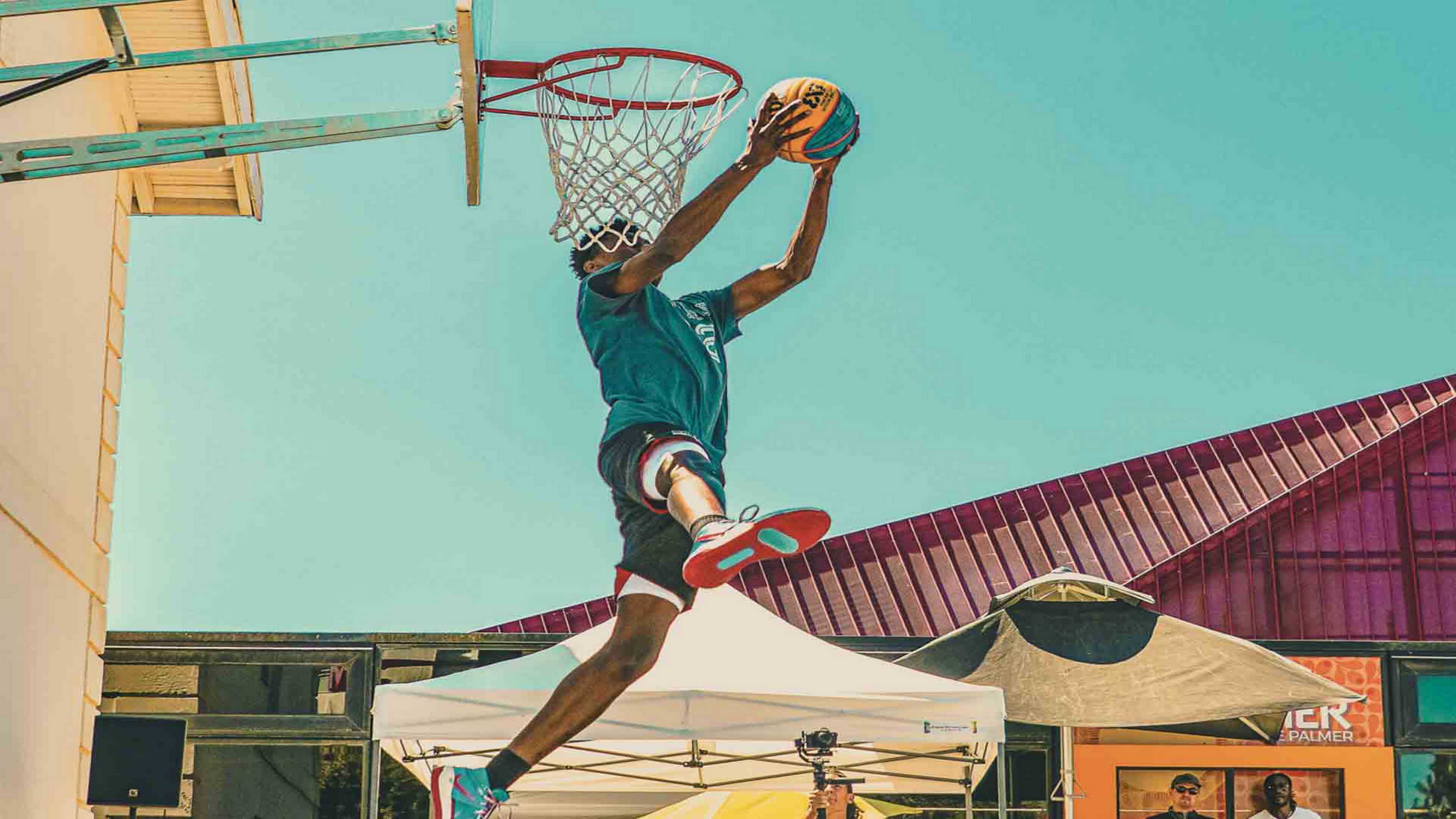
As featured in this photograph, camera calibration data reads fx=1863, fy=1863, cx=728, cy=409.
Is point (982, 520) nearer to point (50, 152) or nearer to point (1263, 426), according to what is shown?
point (1263, 426)

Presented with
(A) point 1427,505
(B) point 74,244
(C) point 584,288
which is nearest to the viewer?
(C) point 584,288

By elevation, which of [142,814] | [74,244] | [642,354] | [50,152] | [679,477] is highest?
[74,244]

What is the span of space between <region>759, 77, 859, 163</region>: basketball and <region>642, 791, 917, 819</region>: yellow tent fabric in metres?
4.04

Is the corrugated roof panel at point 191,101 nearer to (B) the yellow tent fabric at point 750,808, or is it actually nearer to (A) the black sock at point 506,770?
(B) the yellow tent fabric at point 750,808

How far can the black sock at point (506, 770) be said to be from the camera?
5.45 metres

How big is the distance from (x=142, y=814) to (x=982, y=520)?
23.2ft

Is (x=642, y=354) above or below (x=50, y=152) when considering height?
below

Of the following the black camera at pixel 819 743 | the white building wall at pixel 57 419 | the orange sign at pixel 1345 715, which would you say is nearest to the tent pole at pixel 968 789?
the orange sign at pixel 1345 715

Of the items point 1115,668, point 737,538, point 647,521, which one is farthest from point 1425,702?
point 737,538

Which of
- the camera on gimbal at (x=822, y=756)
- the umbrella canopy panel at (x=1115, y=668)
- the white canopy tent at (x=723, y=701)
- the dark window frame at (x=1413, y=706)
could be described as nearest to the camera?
the camera on gimbal at (x=822, y=756)

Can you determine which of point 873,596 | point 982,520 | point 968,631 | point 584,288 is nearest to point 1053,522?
point 982,520

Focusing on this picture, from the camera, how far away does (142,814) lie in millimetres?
→ 12266

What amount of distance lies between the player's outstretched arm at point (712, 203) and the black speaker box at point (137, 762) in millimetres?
6379

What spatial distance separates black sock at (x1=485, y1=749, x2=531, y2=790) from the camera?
215 inches
